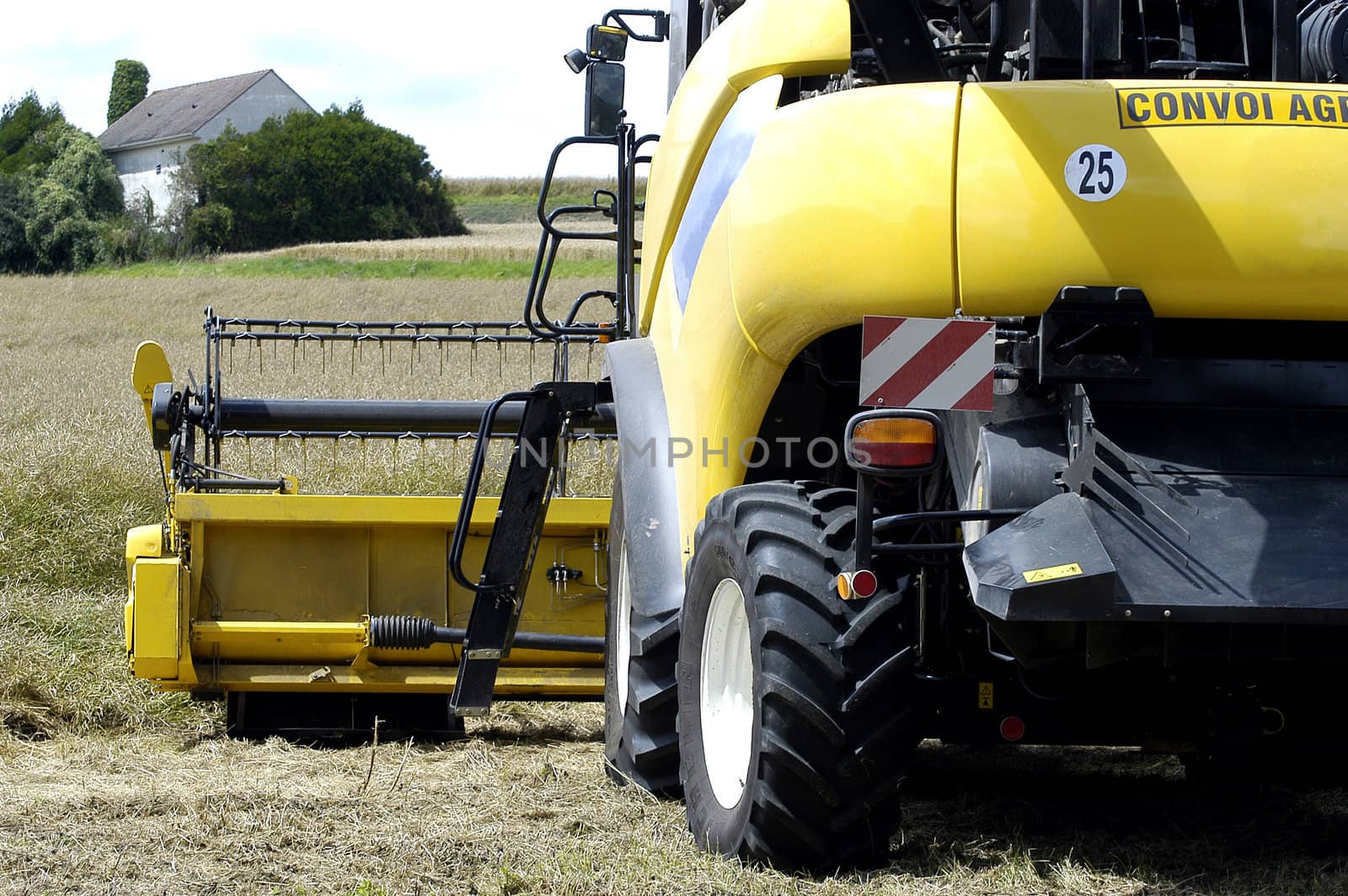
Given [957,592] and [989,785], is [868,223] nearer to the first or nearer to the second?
[957,592]

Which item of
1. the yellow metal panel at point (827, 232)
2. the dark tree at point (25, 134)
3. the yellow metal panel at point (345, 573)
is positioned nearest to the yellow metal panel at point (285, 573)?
the yellow metal panel at point (345, 573)

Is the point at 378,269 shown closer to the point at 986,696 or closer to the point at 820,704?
the point at 986,696

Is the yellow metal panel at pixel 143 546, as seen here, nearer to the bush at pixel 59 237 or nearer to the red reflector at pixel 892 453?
the red reflector at pixel 892 453

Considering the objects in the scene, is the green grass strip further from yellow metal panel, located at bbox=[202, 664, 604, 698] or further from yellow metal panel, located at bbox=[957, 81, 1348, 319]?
yellow metal panel, located at bbox=[957, 81, 1348, 319]

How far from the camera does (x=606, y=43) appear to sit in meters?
5.56

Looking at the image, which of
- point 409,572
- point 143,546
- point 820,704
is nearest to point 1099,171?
point 820,704

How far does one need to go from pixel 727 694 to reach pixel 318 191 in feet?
166

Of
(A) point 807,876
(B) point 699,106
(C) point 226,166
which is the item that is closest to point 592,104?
(B) point 699,106

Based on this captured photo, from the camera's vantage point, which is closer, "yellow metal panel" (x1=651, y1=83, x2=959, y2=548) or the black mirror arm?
"yellow metal panel" (x1=651, y1=83, x2=959, y2=548)

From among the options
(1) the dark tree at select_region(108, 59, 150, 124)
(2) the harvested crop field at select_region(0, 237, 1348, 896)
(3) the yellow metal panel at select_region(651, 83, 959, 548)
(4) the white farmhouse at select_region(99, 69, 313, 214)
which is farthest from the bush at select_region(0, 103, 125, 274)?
(3) the yellow metal panel at select_region(651, 83, 959, 548)

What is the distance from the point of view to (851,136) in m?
3.12

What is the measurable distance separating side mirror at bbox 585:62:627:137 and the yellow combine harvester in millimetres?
1477

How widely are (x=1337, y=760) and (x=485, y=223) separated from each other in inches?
2095

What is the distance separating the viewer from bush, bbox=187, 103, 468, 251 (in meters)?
51.8
